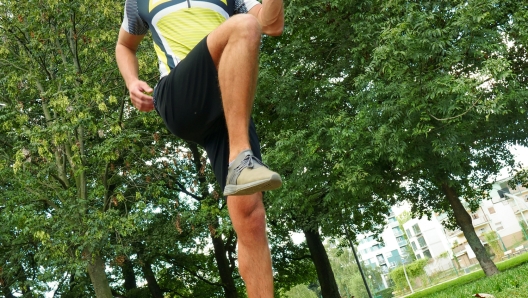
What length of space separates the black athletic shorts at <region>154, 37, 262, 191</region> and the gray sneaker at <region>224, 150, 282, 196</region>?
224mm

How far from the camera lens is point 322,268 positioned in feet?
75.7

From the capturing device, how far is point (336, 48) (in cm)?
1764

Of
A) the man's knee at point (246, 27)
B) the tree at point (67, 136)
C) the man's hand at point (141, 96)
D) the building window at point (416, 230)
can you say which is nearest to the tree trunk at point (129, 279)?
the tree at point (67, 136)

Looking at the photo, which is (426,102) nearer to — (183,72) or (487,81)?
(487,81)

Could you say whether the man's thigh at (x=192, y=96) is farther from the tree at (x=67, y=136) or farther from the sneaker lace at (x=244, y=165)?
the tree at (x=67, y=136)

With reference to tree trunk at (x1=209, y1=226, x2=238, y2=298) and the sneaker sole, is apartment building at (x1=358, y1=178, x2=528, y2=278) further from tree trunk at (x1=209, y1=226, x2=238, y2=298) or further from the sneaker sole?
the sneaker sole

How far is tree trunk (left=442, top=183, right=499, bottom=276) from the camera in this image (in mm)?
19859

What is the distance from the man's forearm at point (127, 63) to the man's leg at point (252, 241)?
0.99m

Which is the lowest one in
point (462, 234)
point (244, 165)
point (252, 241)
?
point (252, 241)

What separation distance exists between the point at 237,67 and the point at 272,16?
40 cm

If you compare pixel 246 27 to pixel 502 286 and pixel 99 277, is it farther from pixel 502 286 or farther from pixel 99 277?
pixel 99 277

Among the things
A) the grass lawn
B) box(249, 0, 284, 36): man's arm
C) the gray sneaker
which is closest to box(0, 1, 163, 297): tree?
the grass lawn

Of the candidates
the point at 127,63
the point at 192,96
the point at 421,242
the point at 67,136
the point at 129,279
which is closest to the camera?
the point at 192,96

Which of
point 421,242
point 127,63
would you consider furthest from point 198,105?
point 421,242
